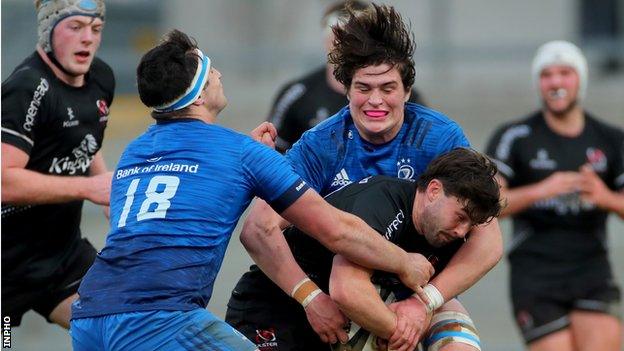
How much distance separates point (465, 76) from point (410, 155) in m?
11.0

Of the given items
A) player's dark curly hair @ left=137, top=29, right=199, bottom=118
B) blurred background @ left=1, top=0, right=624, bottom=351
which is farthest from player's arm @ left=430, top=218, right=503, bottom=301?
blurred background @ left=1, top=0, right=624, bottom=351

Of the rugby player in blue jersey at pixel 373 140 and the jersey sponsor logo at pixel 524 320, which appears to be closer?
the rugby player in blue jersey at pixel 373 140

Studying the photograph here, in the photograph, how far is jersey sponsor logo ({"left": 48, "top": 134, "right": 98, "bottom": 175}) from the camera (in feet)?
21.2

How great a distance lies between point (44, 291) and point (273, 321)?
1.64 meters

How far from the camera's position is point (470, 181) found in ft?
16.5

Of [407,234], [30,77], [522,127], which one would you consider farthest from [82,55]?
[522,127]

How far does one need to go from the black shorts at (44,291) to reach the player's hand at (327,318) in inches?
77.7

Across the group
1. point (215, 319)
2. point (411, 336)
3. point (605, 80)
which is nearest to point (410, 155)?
point (411, 336)

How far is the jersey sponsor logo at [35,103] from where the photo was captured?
614 centimetres

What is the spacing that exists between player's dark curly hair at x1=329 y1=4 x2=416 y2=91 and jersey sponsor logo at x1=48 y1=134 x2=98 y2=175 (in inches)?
63.4

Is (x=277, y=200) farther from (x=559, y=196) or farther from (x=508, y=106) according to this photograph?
(x=508, y=106)

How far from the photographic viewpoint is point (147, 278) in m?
4.65

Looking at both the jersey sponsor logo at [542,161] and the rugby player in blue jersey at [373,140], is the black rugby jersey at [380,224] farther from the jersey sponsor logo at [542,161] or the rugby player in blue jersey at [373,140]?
the jersey sponsor logo at [542,161]
